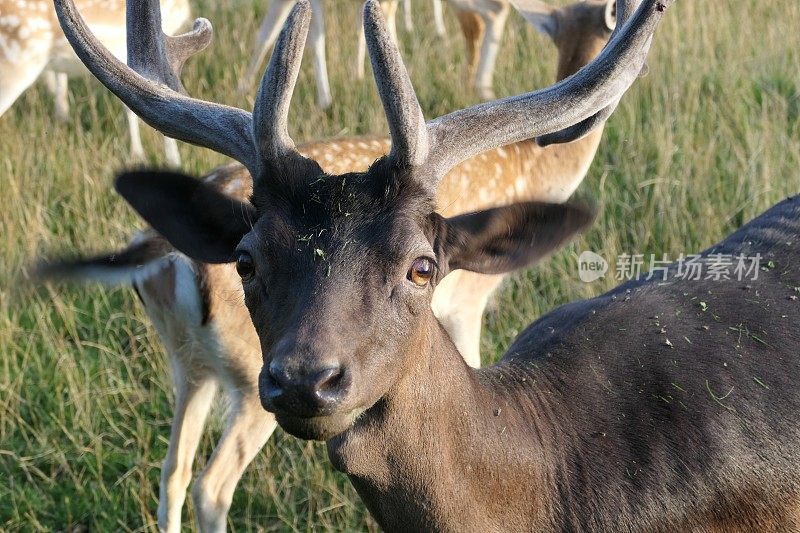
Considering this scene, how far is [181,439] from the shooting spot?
440cm

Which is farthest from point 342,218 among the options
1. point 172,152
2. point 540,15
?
point 172,152

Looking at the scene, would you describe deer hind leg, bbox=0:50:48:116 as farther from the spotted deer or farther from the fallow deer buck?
the spotted deer

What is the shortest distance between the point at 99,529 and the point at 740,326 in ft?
8.34

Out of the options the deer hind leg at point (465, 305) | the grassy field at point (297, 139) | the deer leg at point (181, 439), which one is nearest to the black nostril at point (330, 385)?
the grassy field at point (297, 139)

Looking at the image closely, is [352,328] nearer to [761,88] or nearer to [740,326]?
[740,326]

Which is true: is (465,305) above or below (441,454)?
below

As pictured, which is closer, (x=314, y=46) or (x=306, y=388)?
(x=306, y=388)

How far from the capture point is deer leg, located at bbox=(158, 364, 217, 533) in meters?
4.36

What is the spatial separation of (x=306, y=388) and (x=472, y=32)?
621cm

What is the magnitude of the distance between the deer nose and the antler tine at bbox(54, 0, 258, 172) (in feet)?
1.99

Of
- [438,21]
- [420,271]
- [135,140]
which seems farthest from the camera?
[438,21]

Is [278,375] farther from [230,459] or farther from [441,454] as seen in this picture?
[230,459]

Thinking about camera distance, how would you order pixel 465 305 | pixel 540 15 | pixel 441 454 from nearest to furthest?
pixel 441 454 → pixel 465 305 → pixel 540 15

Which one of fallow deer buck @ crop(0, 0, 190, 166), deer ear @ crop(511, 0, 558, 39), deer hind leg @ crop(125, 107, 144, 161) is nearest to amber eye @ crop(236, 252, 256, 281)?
deer ear @ crop(511, 0, 558, 39)
